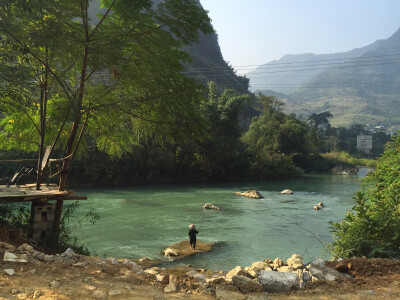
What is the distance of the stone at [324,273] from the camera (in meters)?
6.58

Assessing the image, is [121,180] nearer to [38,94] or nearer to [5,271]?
[38,94]

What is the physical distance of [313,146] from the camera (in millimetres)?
65188

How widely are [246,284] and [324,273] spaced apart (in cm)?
180

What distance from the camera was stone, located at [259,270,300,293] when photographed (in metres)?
6.04

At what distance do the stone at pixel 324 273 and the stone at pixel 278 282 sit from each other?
651 millimetres

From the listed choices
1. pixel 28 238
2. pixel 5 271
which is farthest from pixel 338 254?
pixel 28 238

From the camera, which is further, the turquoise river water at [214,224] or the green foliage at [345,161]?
the green foliage at [345,161]

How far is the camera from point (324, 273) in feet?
22.0

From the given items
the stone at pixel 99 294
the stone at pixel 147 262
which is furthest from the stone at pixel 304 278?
the stone at pixel 147 262

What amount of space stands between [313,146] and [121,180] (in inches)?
1604

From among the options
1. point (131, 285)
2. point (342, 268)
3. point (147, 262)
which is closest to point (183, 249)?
point (147, 262)

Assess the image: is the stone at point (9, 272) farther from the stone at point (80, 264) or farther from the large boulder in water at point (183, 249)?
the large boulder in water at point (183, 249)

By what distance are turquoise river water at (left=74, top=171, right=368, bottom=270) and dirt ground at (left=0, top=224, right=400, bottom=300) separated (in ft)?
20.1

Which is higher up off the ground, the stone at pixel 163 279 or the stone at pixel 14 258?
the stone at pixel 14 258
